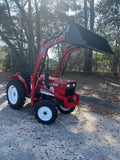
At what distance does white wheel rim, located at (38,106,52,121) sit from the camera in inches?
159

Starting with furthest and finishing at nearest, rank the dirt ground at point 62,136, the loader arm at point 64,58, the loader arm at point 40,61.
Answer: the loader arm at point 64,58 → the loader arm at point 40,61 → the dirt ground at point 62,136

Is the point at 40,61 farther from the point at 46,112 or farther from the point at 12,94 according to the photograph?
the point at 12,94

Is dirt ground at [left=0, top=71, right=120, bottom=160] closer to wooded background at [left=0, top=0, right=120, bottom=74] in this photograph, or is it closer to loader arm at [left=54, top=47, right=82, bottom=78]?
loader arm at [left=54, top=47, right=82, bottom=78]

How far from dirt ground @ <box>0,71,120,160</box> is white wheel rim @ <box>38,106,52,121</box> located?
0.66 ft

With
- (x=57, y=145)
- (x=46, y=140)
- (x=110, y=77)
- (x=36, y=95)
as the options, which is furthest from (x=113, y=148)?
(x=110, y=77)

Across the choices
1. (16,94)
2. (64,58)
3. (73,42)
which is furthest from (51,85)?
(73,42)

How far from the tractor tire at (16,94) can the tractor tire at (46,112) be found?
2.96ft

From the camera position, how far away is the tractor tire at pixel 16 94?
473 cm

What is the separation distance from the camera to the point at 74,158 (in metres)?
2.81

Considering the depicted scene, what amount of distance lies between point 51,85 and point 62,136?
148 cm

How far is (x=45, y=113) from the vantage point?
160 inches

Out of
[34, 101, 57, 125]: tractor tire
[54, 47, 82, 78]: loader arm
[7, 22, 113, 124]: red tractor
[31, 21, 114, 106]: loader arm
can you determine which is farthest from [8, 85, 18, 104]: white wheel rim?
[54, 47, 82, 78]: loader arm

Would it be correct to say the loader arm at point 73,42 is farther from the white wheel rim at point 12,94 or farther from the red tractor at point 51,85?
the white wheel rim at point 12,94

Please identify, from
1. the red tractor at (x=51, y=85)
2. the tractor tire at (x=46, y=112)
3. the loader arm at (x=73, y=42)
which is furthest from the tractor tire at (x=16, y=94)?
the tractor tire at (x=46, y=112)
